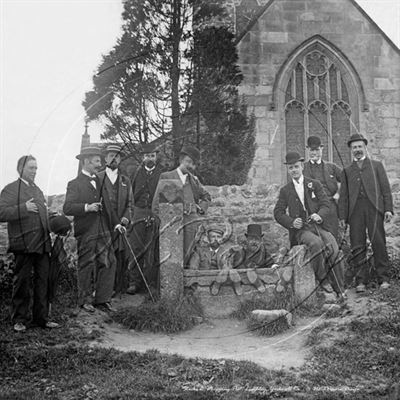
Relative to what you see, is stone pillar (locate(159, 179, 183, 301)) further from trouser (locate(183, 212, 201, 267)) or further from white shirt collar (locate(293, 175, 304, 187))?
white shirt collar (locate(293, 175, 304, 187))

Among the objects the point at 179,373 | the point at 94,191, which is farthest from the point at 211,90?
the point at 179,373

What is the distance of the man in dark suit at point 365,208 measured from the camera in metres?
8.13

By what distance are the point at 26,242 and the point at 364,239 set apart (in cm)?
475

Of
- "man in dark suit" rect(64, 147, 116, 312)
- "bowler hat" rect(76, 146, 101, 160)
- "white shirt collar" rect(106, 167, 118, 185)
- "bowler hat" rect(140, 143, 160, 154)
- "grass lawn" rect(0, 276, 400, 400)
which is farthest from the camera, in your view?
"bowler hat" rect(140, 143, 160, 154)

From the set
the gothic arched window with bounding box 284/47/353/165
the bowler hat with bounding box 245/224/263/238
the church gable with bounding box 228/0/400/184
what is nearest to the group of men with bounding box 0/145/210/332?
the bowler hat with bounding box 245/224/263/238

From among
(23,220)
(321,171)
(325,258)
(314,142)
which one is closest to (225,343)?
(325,258)

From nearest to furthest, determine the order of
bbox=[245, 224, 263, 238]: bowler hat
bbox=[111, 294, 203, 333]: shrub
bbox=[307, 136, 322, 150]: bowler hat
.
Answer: bbox=[111, 294, 203, 333]: shrub, bbox=[245, 224, 263, 238]: bowler hat, bbox=[307, 136, 322, 150]: bowler hat

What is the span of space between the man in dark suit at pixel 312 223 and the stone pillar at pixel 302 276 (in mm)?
109

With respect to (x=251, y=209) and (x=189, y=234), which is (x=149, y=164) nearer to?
(x=189, y=234)

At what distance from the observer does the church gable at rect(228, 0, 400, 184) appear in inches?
535

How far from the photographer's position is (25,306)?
273 inches

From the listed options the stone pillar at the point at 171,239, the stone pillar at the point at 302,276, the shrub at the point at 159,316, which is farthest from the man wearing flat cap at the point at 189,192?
the stone pillar at the point at 302,276

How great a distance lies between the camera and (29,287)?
275 inches

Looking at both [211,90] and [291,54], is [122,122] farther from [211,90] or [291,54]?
[291,54]
